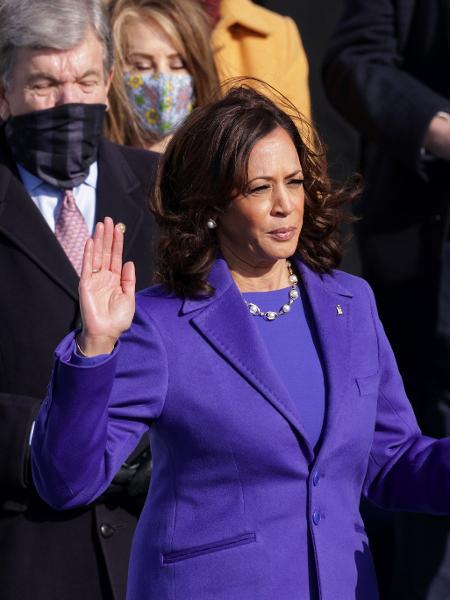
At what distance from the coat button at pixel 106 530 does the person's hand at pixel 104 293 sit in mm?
968

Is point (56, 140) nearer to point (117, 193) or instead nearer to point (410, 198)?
point (117, 193)

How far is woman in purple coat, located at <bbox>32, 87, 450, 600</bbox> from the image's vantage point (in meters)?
2.76

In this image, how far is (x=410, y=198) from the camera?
4383 mm

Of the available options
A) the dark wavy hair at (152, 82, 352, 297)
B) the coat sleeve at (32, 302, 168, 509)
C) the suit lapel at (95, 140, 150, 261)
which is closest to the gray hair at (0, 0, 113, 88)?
the suit lapel at (95, 140, 150, 261)

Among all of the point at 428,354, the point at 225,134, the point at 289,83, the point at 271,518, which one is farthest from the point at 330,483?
the point at 289,83

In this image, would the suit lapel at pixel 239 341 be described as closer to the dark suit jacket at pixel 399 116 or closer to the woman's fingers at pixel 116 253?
the woman's fingers at pixel 116 253

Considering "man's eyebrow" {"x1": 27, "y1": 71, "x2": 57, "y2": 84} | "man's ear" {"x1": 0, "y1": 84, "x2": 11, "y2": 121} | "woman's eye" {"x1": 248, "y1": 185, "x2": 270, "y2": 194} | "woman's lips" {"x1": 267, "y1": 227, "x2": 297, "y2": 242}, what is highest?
"woman's eye" {"x1": 248, "y1": 185, "x2": 270, "y2": 194}

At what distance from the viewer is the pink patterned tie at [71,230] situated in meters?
3.67

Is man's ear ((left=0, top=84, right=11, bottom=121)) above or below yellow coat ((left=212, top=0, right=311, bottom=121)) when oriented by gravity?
above

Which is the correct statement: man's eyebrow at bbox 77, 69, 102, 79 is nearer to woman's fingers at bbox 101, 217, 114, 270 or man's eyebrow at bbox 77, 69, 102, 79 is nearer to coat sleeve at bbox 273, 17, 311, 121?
coat sleeve at bbox 273, 17, 311, 121

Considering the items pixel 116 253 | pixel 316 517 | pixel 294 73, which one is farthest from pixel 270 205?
pixel 294 73

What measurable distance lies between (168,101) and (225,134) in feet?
4.53

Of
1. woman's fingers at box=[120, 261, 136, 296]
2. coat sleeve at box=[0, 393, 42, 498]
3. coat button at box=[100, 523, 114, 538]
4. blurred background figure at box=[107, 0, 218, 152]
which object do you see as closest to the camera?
woman's fingers at box=[120, 261, 136, 296]

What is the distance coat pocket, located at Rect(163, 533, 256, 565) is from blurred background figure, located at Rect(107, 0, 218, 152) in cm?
183
